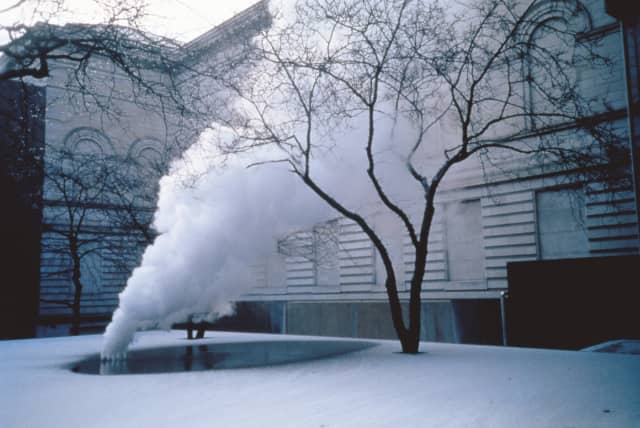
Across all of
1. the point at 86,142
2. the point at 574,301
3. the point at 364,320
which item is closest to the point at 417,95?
the point at 574,301

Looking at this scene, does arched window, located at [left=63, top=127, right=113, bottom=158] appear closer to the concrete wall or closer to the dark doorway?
the concrete wall

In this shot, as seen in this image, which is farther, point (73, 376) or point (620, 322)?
point (620, 322)

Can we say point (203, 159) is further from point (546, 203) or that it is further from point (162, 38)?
point (546, 203)

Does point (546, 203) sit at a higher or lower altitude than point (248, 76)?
lower

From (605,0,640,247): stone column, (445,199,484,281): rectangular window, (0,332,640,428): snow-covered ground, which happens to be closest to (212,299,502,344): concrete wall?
(445,199,484,281): rectangular window

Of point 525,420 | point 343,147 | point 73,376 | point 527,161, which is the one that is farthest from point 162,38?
point 527,161

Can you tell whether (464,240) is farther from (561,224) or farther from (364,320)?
(364,320)

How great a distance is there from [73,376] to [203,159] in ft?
19.1

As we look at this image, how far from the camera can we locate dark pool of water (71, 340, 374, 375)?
26.5 ft

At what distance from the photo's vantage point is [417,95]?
10281 mm

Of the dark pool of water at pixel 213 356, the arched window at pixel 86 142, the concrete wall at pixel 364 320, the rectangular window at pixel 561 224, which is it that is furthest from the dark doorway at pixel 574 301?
the arched window at pixel 86 142

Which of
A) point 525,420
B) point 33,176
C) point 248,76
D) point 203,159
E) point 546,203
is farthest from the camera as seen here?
point 33,176

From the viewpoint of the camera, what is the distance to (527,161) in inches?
531

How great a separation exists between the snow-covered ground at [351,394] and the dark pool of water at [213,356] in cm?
55
